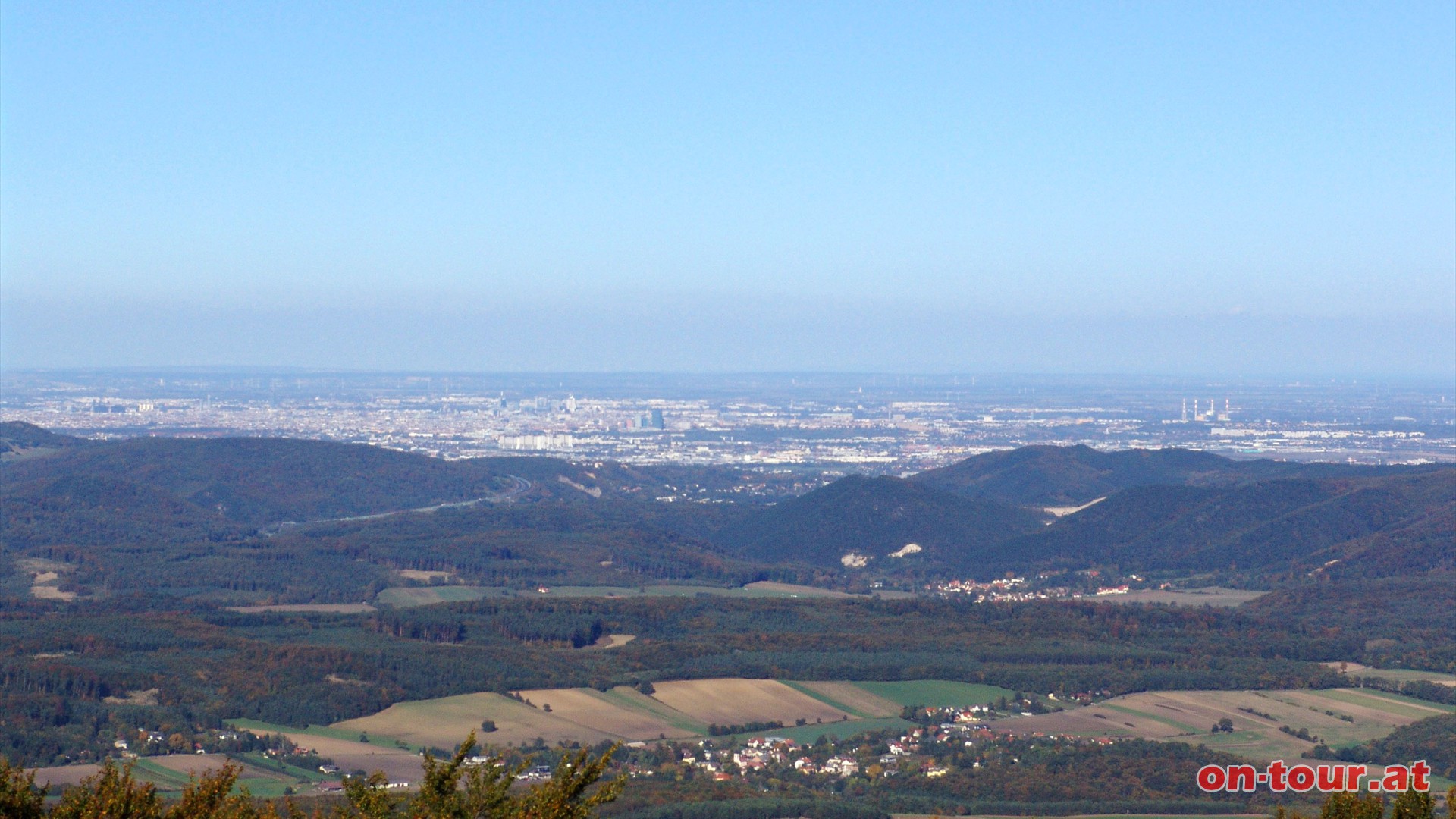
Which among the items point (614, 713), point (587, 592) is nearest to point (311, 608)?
point (587, 592)

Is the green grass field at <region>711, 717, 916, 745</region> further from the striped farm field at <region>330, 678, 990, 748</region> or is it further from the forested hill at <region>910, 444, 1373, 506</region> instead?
the forested hill at <region>910, 444, 1373, 506</region>

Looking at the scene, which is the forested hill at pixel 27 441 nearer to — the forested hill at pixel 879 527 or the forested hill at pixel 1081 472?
the forested hill at pixel 879 527

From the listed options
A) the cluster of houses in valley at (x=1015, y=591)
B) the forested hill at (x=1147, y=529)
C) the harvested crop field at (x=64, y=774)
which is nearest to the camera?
the harvested crop field at (x=64, y=774)

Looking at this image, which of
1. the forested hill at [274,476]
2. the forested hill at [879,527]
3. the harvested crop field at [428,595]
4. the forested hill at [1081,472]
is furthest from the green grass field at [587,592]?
the forested hill at [274,476]

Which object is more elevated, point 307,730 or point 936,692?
point 936,692

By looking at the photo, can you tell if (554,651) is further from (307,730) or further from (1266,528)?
(1266,528)

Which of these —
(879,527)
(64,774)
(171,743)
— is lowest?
(171,743)

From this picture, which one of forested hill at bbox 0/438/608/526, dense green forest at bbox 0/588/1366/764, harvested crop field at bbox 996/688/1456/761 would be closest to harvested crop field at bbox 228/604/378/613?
dense green forest at bbox 0/588/1366/764
